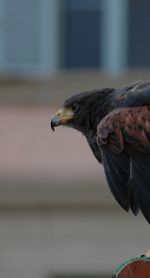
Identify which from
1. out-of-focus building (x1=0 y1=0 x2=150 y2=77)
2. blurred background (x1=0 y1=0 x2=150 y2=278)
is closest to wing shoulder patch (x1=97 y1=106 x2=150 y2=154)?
blurred background (x1=0 y1=0 x2=150 y2=278)

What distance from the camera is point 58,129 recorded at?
13445 millimetres

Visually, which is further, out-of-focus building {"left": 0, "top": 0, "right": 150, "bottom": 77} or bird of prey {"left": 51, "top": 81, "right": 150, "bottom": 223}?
out-of-focus building {"left": 0, "top": 0, "right": 150, "bottom": 77}

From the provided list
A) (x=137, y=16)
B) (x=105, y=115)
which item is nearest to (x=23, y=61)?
(x=137, y=16)

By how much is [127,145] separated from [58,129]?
6.66 m

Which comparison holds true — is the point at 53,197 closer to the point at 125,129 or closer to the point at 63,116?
the point at 63,116

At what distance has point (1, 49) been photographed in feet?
44.7

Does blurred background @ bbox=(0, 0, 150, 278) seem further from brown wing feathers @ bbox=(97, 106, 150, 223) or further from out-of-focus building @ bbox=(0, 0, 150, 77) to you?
brown wing feathers @ bbox=(97, 106, 150, 223)

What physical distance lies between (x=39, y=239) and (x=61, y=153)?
955 millimetres

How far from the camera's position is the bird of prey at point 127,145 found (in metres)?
6.64

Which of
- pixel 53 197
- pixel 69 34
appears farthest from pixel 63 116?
pixel 69 34

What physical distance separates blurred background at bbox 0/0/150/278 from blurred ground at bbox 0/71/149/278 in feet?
0.03

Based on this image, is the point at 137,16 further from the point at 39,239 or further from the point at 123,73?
the point at 39,239

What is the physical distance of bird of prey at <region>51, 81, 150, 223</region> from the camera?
664 centimetres

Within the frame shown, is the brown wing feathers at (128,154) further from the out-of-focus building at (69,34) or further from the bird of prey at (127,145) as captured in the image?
the out-of-focus building at (69,34)
